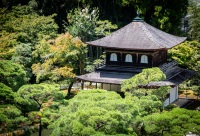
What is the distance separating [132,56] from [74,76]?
203 inches

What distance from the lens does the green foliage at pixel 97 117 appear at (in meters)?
18.4

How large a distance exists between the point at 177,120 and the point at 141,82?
571 cm

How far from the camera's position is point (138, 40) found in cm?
3141

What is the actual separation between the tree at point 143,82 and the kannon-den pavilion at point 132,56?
398 cm

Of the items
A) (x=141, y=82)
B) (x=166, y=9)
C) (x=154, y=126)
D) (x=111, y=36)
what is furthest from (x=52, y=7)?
(x=154, y=126)

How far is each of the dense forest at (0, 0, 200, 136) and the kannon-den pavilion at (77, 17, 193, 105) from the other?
261cm

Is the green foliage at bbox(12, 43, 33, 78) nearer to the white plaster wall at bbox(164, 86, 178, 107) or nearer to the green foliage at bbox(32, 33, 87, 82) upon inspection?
the green foliage at bbox(32, 33, 87, 82)

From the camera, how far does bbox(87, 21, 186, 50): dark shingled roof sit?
30656mm

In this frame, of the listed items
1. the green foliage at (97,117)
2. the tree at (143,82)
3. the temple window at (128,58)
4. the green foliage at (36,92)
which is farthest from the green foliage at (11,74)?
the temple window at (128,58)

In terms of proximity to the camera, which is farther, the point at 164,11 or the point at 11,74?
the point at 164,11

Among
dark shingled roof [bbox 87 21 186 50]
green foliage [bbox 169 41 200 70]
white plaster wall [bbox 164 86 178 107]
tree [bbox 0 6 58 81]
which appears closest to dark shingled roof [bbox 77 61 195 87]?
white plaster wall [bbox 164 86 178 107]

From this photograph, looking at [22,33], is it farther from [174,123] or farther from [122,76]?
[174,123]

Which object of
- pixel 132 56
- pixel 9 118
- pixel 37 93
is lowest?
pixel 9 118

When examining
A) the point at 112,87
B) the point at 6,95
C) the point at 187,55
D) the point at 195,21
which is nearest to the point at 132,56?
the point at 112,87
